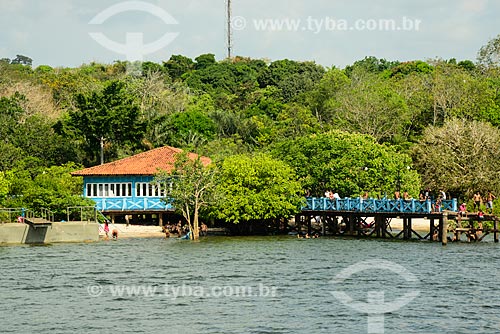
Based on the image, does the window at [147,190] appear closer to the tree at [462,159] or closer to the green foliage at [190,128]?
the green foliage at [190,128]

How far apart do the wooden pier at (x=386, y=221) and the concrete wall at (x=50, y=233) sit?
14788 millimetres

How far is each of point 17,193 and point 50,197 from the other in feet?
19.8

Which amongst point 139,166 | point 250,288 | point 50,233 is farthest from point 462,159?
point 250,288

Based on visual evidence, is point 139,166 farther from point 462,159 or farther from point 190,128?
point 462,159

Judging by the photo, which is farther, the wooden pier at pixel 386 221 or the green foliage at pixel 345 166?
the green foliage at pixel 345 166

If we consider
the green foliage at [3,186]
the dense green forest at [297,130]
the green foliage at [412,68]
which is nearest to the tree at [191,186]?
the dense green forest at [297,130]

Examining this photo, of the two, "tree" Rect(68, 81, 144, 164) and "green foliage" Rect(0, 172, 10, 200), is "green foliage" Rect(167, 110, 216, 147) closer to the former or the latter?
"tree" Rect(68, 81, 144, 164)

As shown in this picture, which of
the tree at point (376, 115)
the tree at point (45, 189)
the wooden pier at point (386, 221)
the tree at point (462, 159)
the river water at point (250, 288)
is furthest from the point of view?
the tree at point (376, 115)

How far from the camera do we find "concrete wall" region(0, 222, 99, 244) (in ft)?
189

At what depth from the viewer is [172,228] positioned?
213ft

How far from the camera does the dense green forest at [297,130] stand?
67.2 meters

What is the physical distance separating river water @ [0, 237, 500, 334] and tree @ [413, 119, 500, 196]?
16.8 meters
